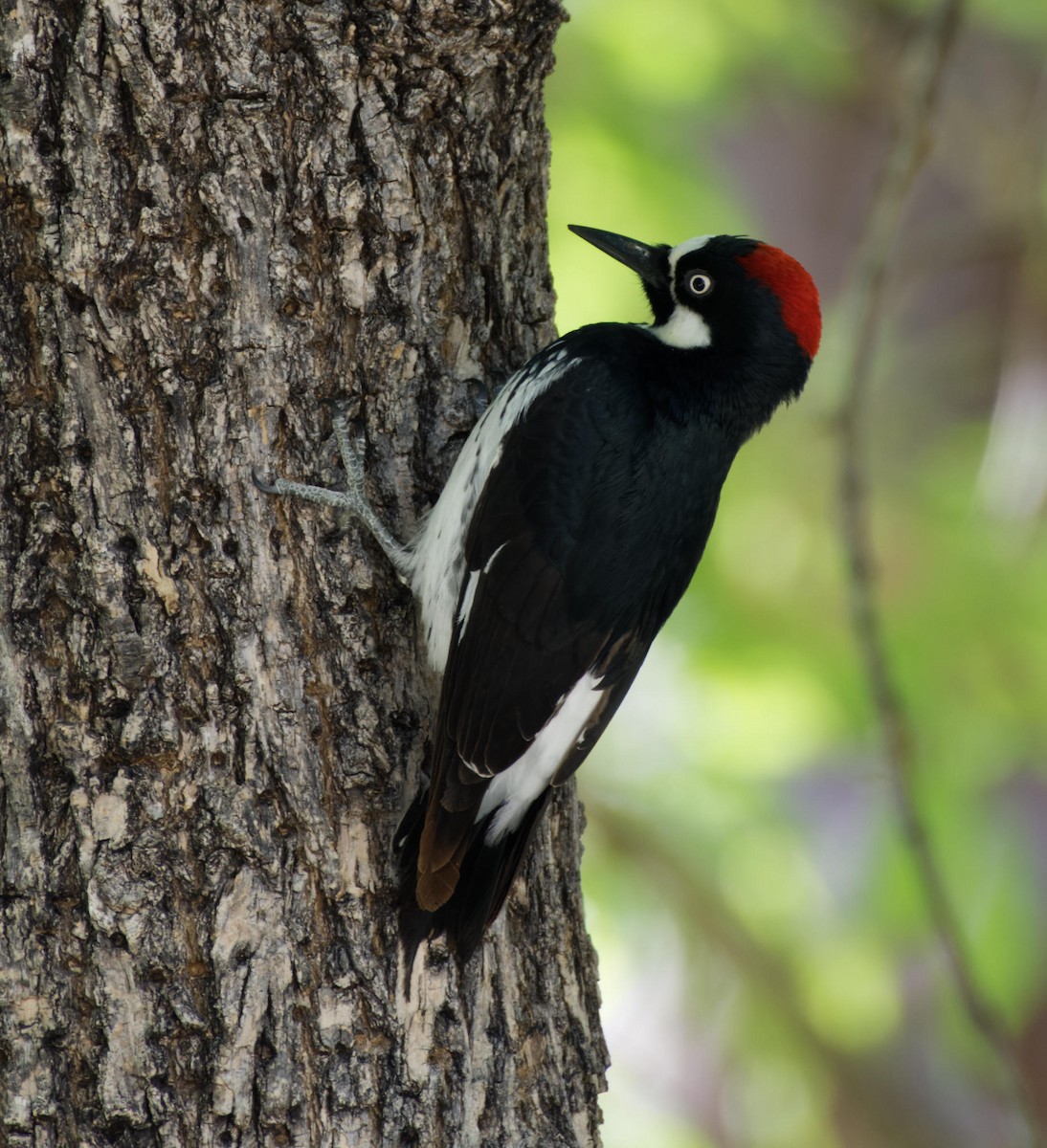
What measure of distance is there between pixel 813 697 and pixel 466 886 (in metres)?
1.64

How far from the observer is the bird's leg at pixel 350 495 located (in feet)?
6.59

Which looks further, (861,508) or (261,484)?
(861,508)

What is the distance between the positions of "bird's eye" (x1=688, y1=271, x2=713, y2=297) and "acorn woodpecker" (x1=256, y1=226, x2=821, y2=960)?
280 millimetres

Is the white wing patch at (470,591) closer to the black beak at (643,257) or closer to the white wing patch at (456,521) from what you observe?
the white wing patch at (456,521)

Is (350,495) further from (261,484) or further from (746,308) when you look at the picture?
(746,308)

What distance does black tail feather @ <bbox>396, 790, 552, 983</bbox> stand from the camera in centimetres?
203

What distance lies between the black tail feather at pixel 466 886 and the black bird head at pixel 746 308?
997 millimetres

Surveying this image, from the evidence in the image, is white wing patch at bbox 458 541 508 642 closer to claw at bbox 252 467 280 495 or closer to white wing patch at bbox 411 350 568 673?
white wing patch at bbox 411 350 568 673

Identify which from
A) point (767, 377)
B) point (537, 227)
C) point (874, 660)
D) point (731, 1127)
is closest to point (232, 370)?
point (537, 227)

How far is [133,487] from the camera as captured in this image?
1.92 m

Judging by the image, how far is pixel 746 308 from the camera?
253 cm

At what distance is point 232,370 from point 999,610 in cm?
234

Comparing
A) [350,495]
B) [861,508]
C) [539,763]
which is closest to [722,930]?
[861,508]

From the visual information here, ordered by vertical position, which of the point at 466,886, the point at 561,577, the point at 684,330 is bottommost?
the point at 466,886
